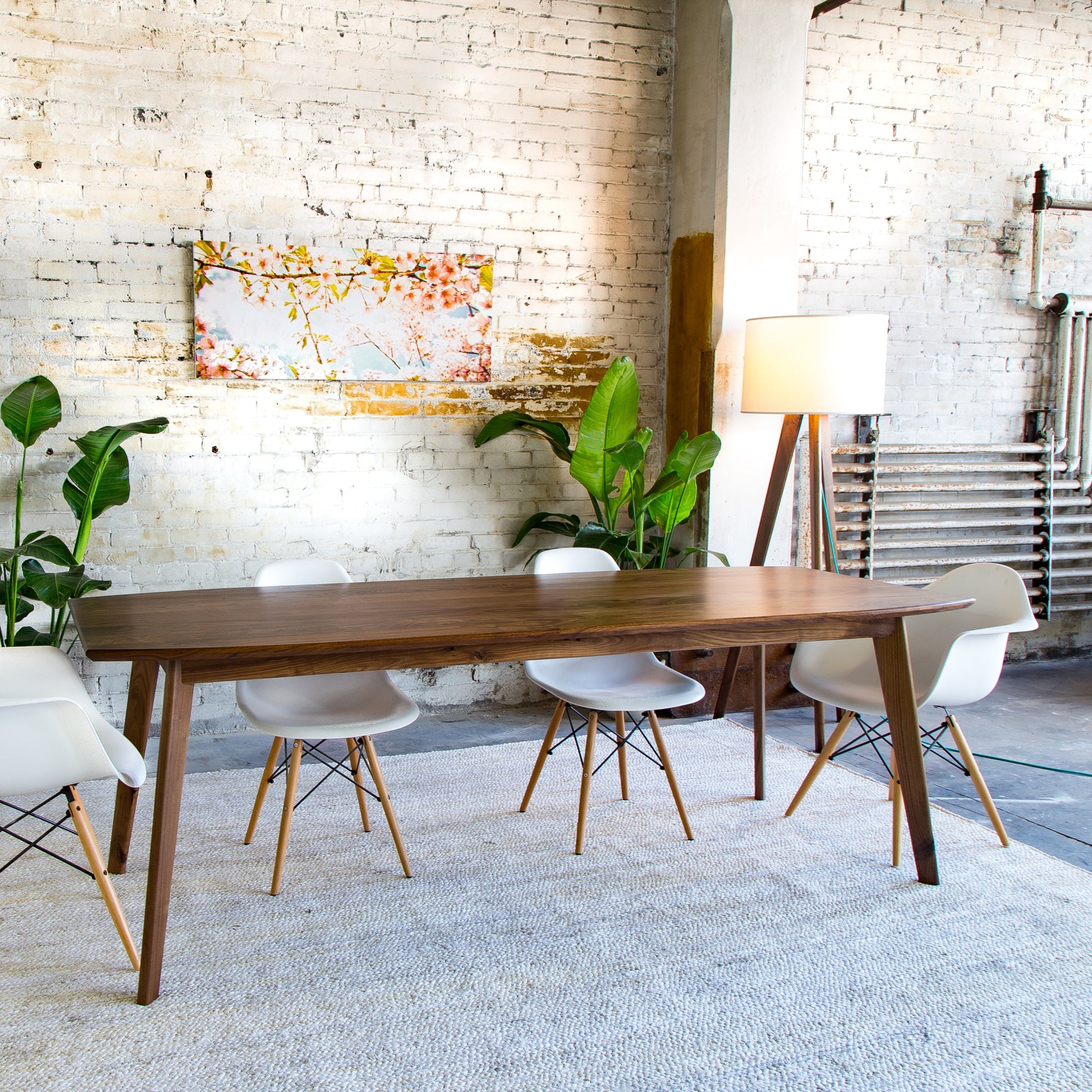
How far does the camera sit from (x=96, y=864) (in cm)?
237

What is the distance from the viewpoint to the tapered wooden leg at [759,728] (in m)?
3.59

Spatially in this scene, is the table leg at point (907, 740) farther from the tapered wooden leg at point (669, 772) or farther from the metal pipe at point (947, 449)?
the metal pipe at point (947, 449)

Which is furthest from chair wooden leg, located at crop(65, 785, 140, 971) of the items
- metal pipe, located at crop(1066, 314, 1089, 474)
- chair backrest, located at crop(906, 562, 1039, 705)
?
metal pipe, located at crop(1066, 314, 1089, 474)

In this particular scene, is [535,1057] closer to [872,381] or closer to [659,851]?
[659,851]

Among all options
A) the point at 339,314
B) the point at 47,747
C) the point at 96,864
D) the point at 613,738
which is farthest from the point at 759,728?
the point at 339,314

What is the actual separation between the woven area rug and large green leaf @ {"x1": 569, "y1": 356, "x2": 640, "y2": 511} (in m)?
1.53

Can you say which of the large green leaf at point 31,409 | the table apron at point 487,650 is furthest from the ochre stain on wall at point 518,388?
the table apron at point 487,650

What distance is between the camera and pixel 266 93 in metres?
4.27

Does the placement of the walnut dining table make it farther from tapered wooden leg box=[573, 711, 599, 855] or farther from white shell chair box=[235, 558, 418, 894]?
tapered wooden leg box=[573, 711, 599, 855]

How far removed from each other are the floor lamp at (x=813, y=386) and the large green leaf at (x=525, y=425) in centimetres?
82

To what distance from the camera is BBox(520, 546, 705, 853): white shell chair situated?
10.1 feet

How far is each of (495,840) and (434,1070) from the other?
1.18m

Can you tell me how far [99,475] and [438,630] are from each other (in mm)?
2020

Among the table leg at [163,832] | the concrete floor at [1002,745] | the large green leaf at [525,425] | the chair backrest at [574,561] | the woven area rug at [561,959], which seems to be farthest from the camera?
the large green leaf at [525,425]
